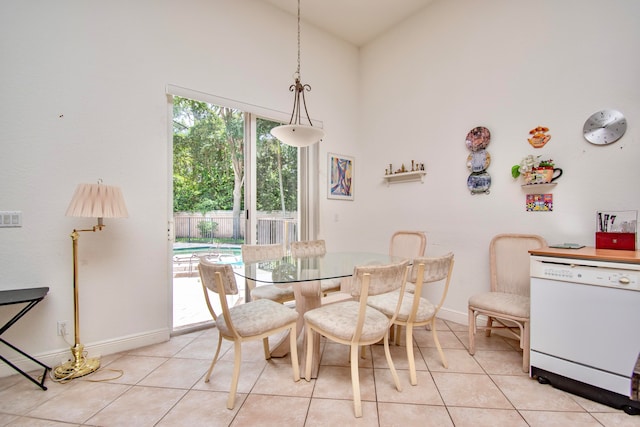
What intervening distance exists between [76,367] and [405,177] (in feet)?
11.4

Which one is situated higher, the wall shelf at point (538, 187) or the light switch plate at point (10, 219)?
the wall shelf at point (538, 187)

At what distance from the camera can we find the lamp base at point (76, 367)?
1.90 m

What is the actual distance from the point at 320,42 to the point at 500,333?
3.89 metres

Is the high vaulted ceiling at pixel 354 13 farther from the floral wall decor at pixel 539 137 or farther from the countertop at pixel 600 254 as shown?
the countertop at pixel 600 254

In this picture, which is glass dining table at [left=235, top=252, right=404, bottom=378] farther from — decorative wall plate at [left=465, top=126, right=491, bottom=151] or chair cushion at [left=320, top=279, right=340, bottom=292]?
decorative wall plate at [left=465, top=126, right=491, bottom=151]

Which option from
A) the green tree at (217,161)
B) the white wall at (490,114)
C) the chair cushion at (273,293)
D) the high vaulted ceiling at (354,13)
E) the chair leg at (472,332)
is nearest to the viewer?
the white wall at (490,114)

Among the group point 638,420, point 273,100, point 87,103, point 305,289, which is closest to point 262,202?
point 273,100

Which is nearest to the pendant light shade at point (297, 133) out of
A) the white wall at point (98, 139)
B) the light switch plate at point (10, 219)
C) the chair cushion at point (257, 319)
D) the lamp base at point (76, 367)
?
the white wall at point (98, 139)

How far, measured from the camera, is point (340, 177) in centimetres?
376

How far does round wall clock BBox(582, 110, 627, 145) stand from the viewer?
6.54 feet

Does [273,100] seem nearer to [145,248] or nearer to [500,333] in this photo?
[145,248]

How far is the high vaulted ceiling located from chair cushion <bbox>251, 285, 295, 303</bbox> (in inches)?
123

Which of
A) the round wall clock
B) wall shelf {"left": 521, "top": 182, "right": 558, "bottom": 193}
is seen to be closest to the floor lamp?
wall shelf {"left": 521, "top": 182, "right": 558, "bottom": 193}

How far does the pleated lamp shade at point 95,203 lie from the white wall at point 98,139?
31 centimetres
